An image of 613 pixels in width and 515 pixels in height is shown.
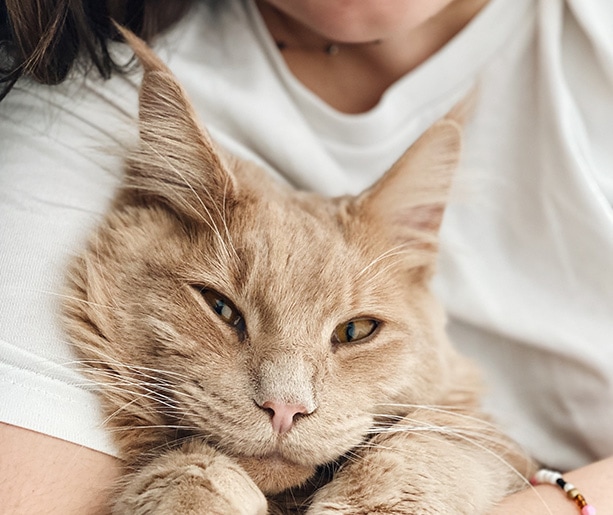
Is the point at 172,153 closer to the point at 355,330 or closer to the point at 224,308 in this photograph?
the point at 224,308

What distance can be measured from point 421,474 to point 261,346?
39 centimetres

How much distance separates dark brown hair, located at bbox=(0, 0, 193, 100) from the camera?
1552 millimetres

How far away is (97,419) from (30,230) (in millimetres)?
411

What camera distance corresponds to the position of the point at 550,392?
1971mm

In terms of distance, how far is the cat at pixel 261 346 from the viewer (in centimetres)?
129

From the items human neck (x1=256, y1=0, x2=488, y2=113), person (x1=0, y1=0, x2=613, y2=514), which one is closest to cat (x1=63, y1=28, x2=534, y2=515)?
person (x1=0, y1=0, x2=613, y2=514)

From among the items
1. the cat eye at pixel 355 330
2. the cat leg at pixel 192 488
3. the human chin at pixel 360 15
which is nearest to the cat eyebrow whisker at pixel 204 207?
the cat eye at pixel 355 330

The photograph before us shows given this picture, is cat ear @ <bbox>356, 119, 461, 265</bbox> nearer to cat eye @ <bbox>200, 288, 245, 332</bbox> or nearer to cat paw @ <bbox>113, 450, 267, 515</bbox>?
cat eye @ <bbox>200, 288, 245, 332</bbox>

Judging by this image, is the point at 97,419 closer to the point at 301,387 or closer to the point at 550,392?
the point at 301,387

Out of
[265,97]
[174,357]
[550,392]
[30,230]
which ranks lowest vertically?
[550,392]

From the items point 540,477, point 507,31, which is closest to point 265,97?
point 507,31

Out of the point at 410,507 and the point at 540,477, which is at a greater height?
the point at 410,507

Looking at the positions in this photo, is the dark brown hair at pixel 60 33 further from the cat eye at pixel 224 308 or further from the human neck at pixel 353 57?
the cat eye at pixel 224 308

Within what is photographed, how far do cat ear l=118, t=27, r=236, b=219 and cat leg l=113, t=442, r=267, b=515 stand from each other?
503mm
